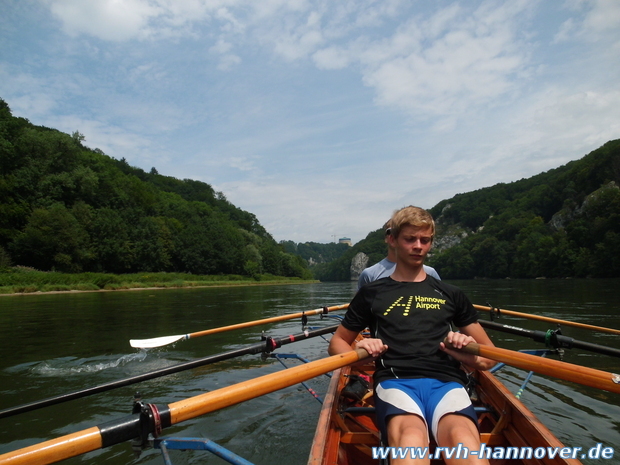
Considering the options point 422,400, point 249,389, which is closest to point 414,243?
point 422,400

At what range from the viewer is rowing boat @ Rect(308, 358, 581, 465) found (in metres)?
2.71

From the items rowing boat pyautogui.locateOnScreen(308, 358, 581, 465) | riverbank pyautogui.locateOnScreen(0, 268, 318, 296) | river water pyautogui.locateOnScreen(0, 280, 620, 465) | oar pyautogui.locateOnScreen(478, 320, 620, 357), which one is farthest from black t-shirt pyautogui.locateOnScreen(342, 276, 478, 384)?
riverbank pyautogui.locateOnScreen(0, 268, 318, 296)

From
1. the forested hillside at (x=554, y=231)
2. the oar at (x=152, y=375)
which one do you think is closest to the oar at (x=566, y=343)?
the oar at (x=152, y=375)

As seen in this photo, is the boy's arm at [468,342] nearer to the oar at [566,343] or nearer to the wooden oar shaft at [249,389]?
the wooden oar shaft at [249,389]

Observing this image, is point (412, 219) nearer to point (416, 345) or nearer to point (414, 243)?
point (414, 243)

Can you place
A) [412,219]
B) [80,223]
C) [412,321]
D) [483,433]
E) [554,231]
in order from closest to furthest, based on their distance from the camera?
1. [412,321]
2. [412,219]
3. [483,433]
4. [80,223]
5. [554,231]

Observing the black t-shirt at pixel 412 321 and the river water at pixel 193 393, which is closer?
the black t-shirt at pixel 412 321

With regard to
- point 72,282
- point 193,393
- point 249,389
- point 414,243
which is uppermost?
point 414,243

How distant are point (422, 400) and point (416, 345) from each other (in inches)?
13.6

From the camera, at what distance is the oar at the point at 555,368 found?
7.07ft

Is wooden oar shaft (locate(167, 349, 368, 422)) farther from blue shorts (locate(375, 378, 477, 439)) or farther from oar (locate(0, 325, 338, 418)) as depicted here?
oar (locate(0, 325, 338, 418))

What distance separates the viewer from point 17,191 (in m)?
47.4

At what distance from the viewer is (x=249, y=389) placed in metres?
2.35

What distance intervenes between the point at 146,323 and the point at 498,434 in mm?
12167
